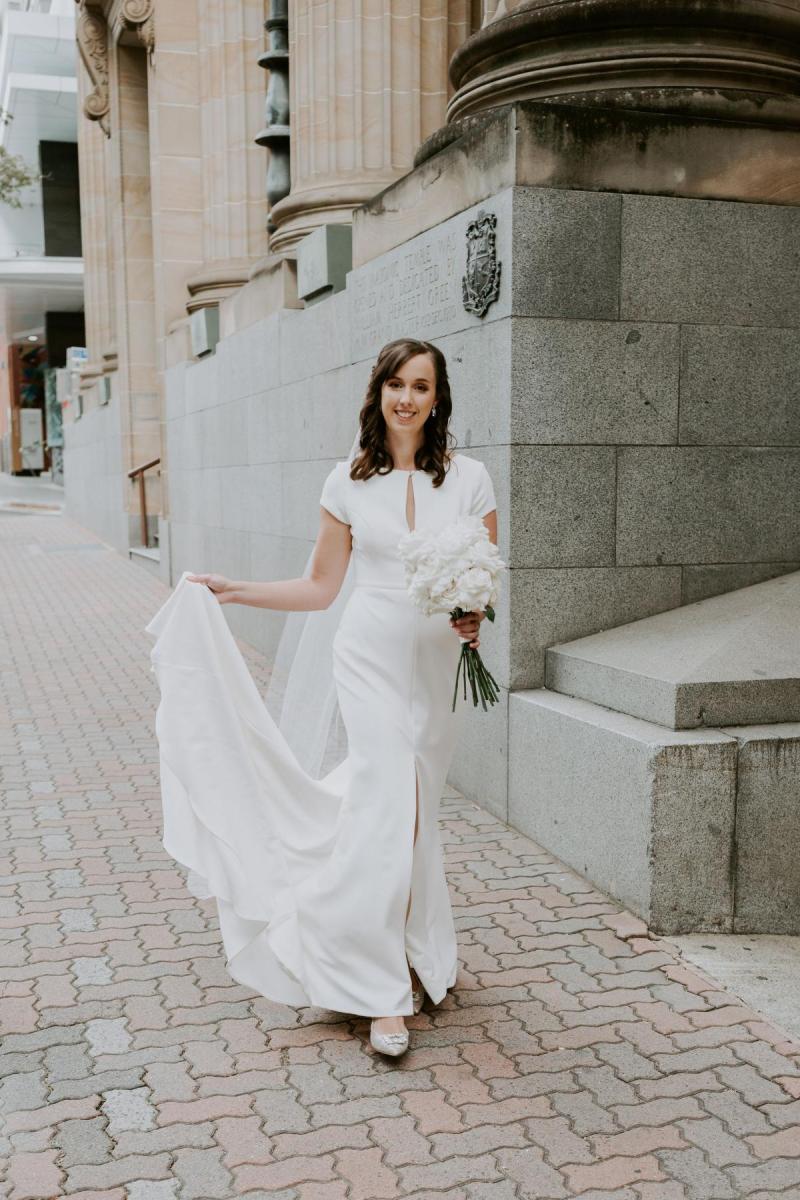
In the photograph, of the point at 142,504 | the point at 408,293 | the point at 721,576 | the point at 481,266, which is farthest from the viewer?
the point at 142,504

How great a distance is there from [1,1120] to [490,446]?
138 inches

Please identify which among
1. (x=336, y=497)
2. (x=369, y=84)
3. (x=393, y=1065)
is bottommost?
(x=393, y=1065)

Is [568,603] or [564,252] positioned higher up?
[564,252]

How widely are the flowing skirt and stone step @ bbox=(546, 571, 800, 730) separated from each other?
1217 millimetres

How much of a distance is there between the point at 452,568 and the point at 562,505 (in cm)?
220

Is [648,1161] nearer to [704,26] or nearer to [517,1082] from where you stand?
[517,1082]

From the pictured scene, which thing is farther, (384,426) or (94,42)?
(94,42)

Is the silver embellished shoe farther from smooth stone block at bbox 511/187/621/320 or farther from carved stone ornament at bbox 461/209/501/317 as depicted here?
carved stone ornament at bbox 461/209/501/317

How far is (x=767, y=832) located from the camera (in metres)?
4.59

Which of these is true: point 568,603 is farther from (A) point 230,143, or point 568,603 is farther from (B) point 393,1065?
(A) point 230,143

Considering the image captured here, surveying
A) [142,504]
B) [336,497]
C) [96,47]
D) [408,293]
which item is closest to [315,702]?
[336,497]

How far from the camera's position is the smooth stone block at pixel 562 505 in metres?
5.54

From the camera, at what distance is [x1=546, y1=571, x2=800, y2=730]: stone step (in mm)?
4680

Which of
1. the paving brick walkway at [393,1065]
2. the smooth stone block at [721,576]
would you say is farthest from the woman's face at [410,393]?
the smooth stone block at [721,576]
